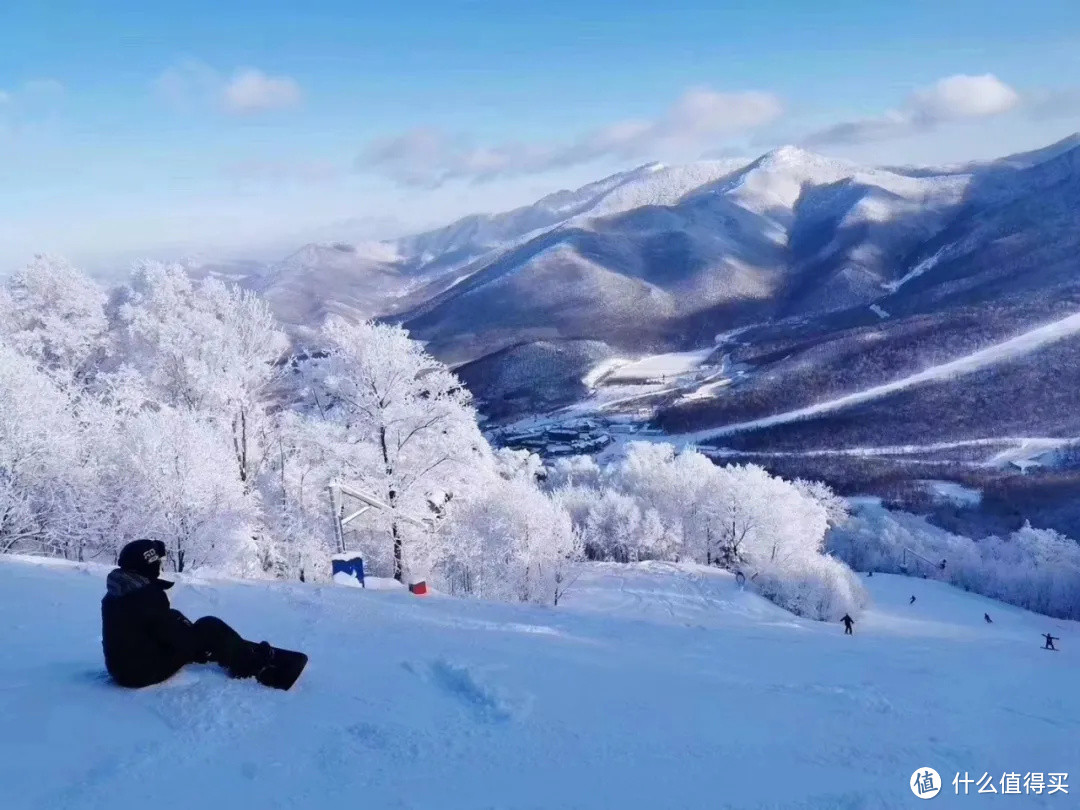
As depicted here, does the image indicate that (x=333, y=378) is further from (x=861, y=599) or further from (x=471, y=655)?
(x=861, y=599)

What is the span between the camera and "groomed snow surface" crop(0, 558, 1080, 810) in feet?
19.6

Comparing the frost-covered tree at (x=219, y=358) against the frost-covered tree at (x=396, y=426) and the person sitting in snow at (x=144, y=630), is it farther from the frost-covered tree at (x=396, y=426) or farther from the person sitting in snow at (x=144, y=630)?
the person sitting in snow at (x=144, y=630)

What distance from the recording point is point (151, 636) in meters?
7.09

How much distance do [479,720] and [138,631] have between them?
328 centimetres

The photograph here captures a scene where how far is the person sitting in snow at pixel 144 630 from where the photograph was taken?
22.9 feet

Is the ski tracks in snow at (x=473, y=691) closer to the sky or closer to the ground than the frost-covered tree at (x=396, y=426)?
closer to the ground

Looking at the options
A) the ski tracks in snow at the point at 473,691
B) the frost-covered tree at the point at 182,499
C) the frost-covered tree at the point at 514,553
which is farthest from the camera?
the frost-covered tree at the point at 514,553

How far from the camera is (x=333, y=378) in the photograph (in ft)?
73.4

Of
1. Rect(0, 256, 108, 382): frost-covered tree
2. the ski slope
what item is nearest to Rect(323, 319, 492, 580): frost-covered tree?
Rect(0, 256, 108, 382): frost-covered tree

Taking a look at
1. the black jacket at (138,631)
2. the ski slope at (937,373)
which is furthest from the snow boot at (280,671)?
the ski slope at (937,373)

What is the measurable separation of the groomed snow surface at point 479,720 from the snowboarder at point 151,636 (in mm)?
177

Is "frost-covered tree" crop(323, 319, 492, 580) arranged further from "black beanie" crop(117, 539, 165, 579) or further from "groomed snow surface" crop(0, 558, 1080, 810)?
"black beanie" crop(117, 539, 165, 579)

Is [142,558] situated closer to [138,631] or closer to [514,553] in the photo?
[138,631]

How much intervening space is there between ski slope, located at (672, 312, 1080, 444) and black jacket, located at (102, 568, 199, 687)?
133 m
